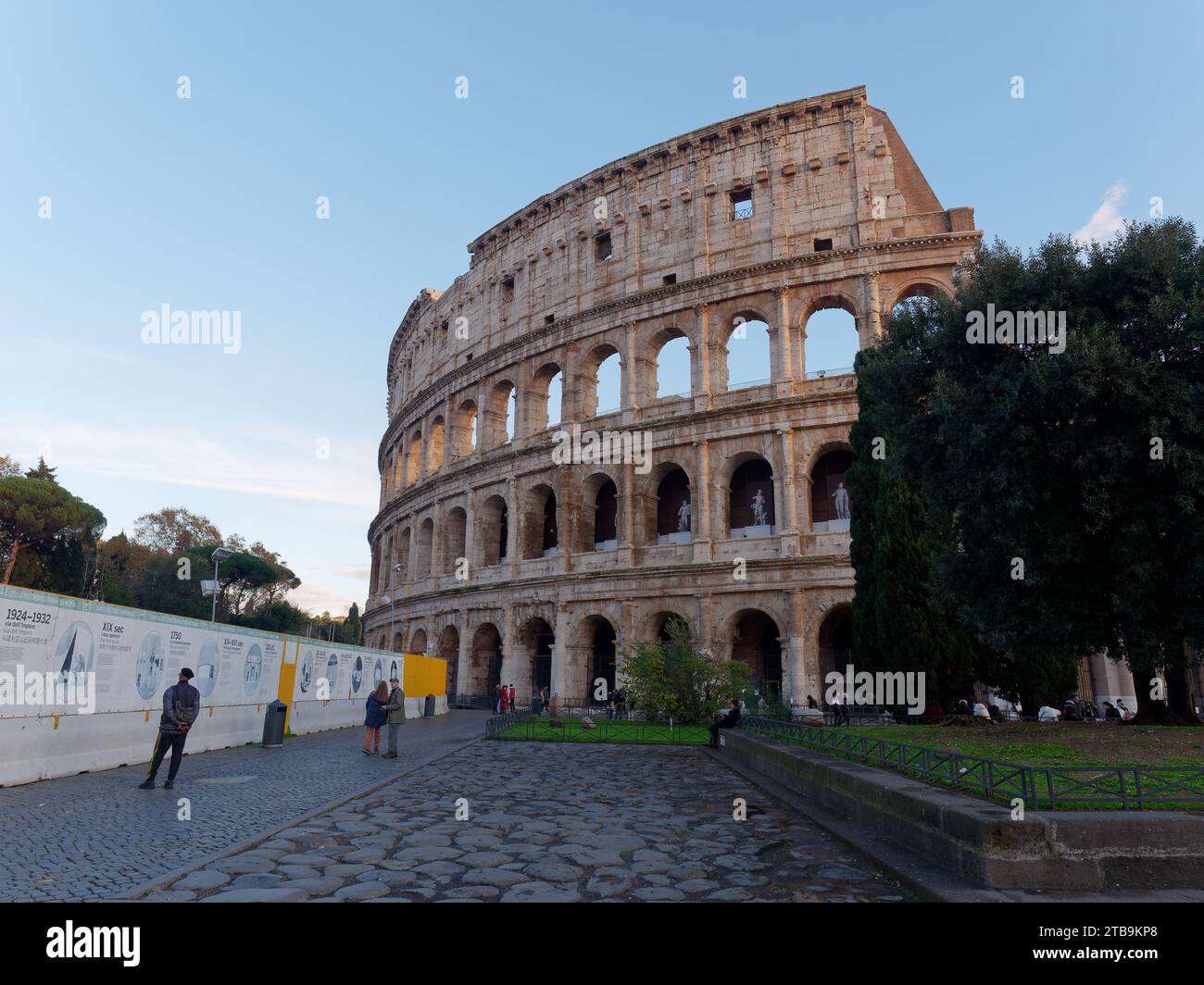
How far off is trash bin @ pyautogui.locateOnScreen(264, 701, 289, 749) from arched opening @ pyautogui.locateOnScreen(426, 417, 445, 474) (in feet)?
80.9

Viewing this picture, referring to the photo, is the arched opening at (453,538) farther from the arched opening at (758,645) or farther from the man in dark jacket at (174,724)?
the man in dark jacket at (174,724)

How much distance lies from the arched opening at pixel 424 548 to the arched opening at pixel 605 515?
1086 cm

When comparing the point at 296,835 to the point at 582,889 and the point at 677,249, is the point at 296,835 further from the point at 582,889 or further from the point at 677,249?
the point at 677,249

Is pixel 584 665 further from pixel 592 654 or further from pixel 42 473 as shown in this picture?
pixel 42 473

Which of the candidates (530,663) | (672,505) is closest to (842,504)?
Answer: (672,505)

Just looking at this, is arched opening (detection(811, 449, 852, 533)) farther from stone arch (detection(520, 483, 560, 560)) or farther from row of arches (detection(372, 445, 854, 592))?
stone arch (detection(520, 483, 560, 560))

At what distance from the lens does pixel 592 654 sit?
30.0 m

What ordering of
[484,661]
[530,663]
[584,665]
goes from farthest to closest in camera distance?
[484,661] < [530,663] < [584,665]

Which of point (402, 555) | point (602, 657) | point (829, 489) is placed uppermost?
point (829, 489)

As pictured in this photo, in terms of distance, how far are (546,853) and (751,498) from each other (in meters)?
23.1

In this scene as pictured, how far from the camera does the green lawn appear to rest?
17500 mm
